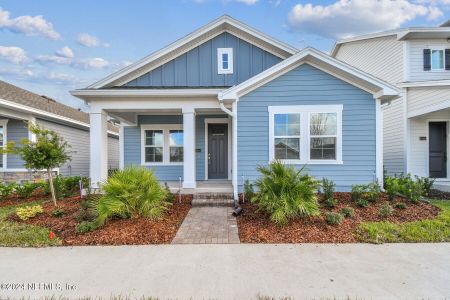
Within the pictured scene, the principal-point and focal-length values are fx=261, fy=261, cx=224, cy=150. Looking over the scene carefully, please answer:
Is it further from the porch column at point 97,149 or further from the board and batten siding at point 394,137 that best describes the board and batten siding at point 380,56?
the porch column at point 97,149

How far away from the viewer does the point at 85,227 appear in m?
5.20

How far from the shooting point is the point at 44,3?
41.4 feet

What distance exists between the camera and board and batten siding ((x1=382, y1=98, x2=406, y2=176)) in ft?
35.6

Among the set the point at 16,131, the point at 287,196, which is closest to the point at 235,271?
the point at 287,196

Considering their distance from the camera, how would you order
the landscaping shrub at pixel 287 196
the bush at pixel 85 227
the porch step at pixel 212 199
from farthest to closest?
the porch step at pixel 212 199
the landscaping shrub at pixel 287 196
the bush at pixel 85 227

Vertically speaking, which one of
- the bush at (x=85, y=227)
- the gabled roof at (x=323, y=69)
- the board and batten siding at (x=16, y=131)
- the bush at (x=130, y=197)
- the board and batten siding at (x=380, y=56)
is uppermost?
the board and batten siding at (x=380, y=56)

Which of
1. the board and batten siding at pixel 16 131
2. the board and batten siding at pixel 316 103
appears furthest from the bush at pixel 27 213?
the board and batten siding at pixel 16 131

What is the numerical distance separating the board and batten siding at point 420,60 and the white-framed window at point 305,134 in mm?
Result: 5853

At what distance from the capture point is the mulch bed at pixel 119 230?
4.84 meters

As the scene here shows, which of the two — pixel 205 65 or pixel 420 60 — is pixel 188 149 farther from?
pixel 420 60

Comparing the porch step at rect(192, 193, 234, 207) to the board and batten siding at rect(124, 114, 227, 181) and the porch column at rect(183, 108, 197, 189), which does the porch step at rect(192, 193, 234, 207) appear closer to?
the porch column at rect(183, 108, 197, 189)

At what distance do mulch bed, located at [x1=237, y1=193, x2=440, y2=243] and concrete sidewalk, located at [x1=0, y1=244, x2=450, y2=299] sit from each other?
282 mm

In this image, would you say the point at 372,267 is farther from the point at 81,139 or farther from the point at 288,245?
the point at 81,139

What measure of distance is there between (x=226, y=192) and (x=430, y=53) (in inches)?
418
